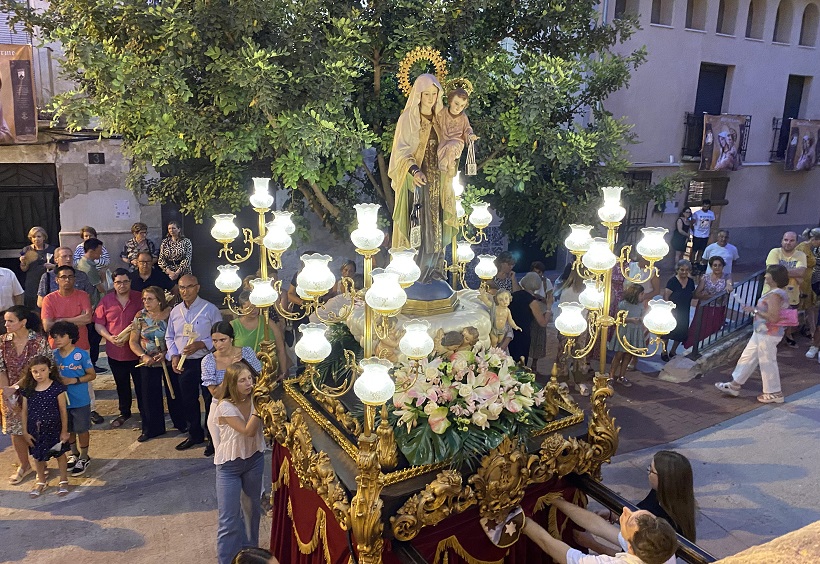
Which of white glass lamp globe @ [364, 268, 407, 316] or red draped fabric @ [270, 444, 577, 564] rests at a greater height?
white glass lamp globe @ [364, 268, 407, 316]

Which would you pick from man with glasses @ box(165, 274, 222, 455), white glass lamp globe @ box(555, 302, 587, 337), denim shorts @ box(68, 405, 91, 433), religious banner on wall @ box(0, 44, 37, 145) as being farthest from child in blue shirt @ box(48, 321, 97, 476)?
religious banner on wall @ box(0, 44, 37, 145)

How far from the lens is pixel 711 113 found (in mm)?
16781

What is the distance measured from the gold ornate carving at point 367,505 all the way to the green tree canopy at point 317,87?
14.4 feet

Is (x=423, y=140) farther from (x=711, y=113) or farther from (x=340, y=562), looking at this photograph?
(x=711, y=113)

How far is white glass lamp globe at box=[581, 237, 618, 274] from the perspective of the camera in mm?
4176

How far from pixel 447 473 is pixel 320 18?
5753 mm

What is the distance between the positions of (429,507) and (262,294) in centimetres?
207

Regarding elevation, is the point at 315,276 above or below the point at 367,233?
below

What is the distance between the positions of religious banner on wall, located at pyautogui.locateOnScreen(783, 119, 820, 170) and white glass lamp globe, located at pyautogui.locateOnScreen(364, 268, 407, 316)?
18.4 meters

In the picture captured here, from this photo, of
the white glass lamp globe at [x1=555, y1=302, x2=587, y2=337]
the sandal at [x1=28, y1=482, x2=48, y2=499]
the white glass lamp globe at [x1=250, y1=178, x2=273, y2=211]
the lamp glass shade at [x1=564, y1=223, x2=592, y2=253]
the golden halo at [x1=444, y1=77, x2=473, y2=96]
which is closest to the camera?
the white glass lamp globe at [x1=555, y1=302, x2=587, y2=337]

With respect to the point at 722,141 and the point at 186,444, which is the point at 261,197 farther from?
the point at 722,141

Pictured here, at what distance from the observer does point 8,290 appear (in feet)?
26.5

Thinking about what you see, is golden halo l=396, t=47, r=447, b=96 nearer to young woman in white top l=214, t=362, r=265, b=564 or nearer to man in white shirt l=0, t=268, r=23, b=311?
young woman in white top l=214, t=362, r=265, b=564

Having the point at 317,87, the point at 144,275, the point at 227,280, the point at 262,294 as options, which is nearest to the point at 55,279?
the point at 144,275
